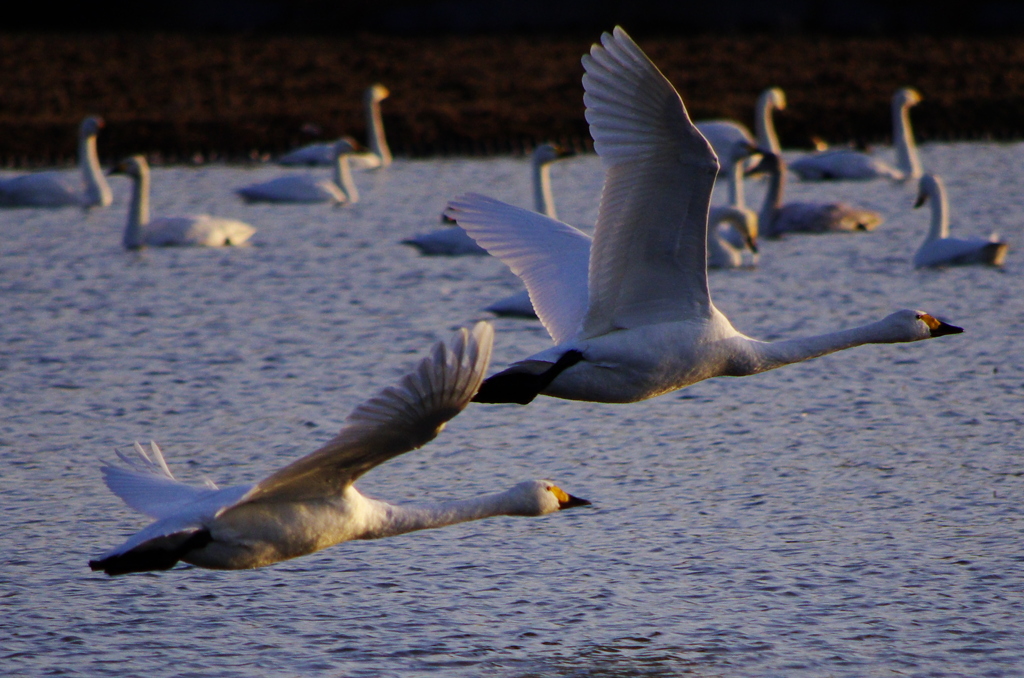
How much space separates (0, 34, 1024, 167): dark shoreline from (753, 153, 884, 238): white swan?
687 cm

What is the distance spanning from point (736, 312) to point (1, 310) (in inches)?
255

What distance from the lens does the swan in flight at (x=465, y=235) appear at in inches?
614

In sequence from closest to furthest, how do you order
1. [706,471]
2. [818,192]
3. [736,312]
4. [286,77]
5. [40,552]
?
1. [40,552]
2. [706,471]
3. [736,312]
4. [818,192]
5. [286,77]

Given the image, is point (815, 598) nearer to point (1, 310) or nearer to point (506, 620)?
point (506, 620)

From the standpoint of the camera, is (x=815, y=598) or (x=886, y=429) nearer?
(x=815, y=598)

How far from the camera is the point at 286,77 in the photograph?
100.0ft

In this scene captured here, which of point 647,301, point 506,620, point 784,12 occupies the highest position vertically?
point 784,12

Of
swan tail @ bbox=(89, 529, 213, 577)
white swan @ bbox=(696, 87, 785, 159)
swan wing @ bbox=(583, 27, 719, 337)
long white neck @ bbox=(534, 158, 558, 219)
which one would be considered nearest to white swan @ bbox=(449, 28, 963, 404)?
swan wing @ bbox=(583, 27, 719, 337)

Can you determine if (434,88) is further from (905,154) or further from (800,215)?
(800,215)

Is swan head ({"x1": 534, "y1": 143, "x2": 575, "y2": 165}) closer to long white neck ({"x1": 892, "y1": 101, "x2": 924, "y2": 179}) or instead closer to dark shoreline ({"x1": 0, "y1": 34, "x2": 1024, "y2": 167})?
long white neck ({"x1": 892, "y1": 101, "x2": 924, "y2": 179})

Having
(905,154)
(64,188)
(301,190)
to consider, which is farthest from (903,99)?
(64,188)

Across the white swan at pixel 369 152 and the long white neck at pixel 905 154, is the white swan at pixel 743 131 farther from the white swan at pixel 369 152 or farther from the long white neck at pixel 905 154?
the white swan at pixel 369 152

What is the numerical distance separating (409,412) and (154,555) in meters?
1.21

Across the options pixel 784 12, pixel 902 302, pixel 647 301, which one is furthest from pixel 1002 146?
pixel 647 301
